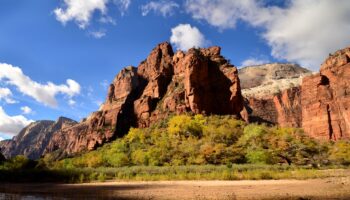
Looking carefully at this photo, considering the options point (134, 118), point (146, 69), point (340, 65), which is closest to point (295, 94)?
point (340, 65)

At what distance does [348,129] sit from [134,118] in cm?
7713

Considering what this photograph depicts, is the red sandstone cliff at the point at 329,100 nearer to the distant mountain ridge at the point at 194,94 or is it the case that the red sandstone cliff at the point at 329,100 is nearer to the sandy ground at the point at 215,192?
the distant mountain ridge at the point at 194,94


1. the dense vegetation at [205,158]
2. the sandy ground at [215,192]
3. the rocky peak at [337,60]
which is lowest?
the sandy ground at [215,192]

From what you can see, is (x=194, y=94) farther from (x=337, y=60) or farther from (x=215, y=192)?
(x=215, y=192)

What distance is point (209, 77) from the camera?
118 m

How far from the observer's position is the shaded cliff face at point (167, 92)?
112m

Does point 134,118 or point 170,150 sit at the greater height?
point 134,118

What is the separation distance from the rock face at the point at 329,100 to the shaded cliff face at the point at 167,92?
35.7m

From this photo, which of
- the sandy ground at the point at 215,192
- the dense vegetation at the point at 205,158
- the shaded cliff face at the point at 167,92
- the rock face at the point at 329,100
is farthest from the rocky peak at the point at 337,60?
the sandy ground at the point at 215,192

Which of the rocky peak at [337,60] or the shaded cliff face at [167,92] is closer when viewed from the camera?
the shaded cliff face at [167,92]

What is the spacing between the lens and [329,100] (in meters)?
131

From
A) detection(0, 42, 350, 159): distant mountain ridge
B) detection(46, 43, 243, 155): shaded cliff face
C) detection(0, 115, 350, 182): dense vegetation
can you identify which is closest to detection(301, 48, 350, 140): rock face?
detection(0, 42, 350, 159): distant mountain ridge

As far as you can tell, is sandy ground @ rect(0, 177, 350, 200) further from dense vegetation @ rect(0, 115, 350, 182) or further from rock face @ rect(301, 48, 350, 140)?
rock face @ rect(301, 48, 350, 140)

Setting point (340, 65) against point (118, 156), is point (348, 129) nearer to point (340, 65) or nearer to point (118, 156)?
point (340, 65)
